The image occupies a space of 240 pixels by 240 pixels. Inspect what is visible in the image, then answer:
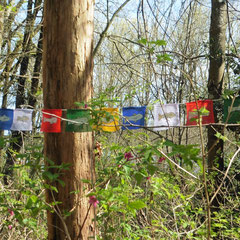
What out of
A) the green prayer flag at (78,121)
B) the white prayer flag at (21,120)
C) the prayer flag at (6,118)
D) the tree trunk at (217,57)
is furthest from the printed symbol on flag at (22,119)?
the tree trunk at (217,57)

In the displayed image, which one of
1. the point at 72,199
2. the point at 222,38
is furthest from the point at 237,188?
the point at 72,199

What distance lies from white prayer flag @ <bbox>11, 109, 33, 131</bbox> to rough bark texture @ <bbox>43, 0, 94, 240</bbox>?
1.91 meters

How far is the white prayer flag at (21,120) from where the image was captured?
4.53m

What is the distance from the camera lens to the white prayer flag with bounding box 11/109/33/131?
453 centimetres

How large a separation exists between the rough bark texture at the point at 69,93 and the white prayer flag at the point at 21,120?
1913mm

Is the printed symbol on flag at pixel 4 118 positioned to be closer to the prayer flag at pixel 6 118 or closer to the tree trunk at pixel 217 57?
the prayer flag at pixel 6 118

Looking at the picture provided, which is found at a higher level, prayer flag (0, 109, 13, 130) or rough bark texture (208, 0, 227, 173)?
rough bark texture (208, 0, 227, 173)

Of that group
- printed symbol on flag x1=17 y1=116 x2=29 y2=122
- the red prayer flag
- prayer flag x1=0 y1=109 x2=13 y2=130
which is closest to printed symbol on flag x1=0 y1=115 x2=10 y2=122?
prayer flag x1=0 y1=109 x2=13 y2=130

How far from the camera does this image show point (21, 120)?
4562 millimetres

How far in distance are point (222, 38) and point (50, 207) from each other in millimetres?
4959

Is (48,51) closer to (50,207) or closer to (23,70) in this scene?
(50,207)

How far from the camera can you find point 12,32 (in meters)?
7.20

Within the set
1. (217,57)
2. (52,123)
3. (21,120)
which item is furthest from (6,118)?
(217,57)

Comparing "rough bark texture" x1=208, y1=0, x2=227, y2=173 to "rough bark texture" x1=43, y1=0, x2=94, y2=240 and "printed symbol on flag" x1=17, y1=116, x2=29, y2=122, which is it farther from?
"rough bark texture" x1=43, y1=0, x2=94, y2=240
